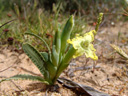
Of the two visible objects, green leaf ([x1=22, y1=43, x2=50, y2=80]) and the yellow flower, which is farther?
green leaf ([x1=22, y1=43, x2=50, y2=80])

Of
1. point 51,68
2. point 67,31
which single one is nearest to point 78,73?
point 51,68

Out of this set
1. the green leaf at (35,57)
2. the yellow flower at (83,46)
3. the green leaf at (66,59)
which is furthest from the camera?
the green leaf at (35,57)

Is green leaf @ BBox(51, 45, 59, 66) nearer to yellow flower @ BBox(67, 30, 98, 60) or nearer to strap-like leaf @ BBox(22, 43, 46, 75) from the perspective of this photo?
strap-like leaf @ BBox(22, 43, 46, 75)

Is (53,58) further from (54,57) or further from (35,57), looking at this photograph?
(35,57)

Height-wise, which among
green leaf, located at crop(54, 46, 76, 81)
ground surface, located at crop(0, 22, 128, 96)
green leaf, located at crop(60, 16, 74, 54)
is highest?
green leaf, located at crop(60, 16, 74, 54)

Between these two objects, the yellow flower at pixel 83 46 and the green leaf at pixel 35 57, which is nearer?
the yellow flower at pixel 83 46

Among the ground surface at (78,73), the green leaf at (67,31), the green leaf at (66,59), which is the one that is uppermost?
the green leaf at (67,31)

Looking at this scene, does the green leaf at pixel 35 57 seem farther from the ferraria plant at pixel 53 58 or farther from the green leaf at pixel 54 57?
the green leaf at pixel 54 57

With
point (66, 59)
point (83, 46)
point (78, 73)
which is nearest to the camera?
point (83, 46)

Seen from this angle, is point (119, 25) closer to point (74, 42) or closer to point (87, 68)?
point (87, 68)

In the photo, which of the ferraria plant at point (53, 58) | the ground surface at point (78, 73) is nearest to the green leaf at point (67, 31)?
the ferraria plant at point (53, 58)

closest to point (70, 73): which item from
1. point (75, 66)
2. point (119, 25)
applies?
point (75, 66)

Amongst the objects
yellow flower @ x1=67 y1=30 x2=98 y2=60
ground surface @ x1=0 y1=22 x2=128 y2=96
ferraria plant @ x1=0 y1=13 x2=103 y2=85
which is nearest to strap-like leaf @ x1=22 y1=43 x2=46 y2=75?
ferraria plant @ x1=0 y1=13 x2=103 y2=85
